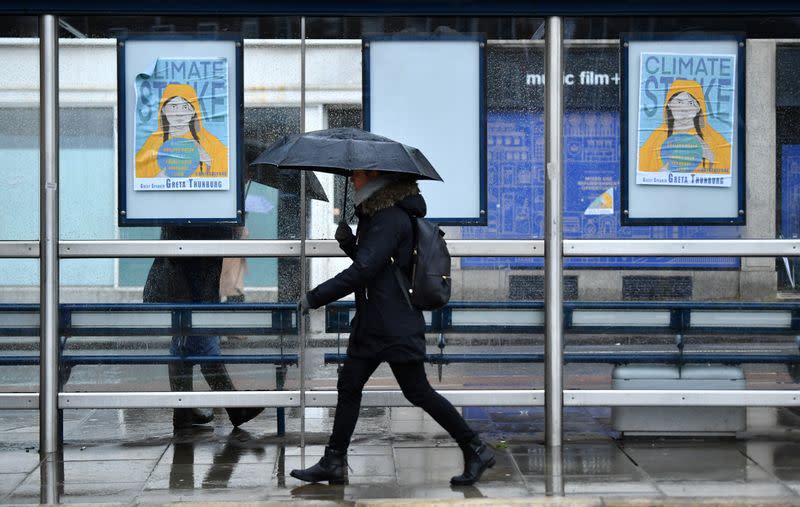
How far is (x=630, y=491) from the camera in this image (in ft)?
21.7

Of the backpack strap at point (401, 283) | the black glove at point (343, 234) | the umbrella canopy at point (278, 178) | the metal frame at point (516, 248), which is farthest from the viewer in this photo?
the umbrella canopy at point (278, 178)

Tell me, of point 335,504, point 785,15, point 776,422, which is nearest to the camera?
point 335,504

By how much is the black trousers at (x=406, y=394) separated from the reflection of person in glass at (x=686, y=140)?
2.23 m

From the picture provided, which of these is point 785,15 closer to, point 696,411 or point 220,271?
point 696,411

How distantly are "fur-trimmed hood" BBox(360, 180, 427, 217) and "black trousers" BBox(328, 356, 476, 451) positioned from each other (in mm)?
811

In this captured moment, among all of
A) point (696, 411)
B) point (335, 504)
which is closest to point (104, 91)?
point (335, 504)

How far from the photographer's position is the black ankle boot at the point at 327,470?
6766 mm

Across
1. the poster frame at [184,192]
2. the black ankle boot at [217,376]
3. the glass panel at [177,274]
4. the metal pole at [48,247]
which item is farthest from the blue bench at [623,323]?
the metal pole at [48,247]

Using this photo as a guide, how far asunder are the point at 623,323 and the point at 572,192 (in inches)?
35.3

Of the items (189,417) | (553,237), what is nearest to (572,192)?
(553,237)

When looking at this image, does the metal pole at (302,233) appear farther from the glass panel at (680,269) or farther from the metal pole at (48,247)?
the glass panel at (680,269)

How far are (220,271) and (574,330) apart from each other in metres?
2.28

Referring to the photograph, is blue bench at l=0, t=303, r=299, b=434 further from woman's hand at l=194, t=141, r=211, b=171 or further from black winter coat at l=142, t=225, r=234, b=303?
woman's hand at l=194, t=141, r=211, b=171

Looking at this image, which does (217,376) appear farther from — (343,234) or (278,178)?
(343,234)
